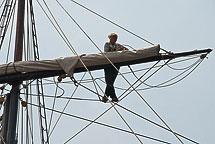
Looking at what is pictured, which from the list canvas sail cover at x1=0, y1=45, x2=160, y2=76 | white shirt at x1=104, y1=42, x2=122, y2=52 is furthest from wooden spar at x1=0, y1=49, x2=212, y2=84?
white shirt at x1=104, y1=42, x2=122, y2=52

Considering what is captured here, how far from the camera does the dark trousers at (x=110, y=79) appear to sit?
27.2ft

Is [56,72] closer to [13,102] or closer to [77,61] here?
[77,61]

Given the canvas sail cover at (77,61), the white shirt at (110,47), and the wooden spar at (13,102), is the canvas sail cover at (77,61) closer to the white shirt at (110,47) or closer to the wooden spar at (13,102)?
the white shirt at (110,47)

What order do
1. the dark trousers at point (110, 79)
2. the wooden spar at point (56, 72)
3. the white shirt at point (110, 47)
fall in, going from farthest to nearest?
1. the white shirt at point (110, 47)
2. the dark trousers at point (110, 79)
3. the wooden spar at point (56, 72)

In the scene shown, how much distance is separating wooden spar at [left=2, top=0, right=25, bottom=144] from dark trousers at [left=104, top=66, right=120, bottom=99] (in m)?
1.53

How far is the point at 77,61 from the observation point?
27.3 ft

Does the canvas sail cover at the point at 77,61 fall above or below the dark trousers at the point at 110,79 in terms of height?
above

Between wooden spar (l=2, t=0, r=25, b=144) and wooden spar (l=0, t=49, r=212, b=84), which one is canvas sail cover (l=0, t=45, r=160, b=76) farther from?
wooden spar (l=2, t=0, r=25, b=144)

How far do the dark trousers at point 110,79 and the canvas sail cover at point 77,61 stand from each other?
0.21m

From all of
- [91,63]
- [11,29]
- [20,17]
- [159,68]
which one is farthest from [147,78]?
[11,29]

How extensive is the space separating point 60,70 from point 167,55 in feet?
5.71

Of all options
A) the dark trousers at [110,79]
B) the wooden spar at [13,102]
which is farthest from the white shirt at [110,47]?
the wooden spar at [13,102]

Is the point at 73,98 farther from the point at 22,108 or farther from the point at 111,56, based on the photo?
the point at 22,108

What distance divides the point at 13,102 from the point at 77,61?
50.8 inches
